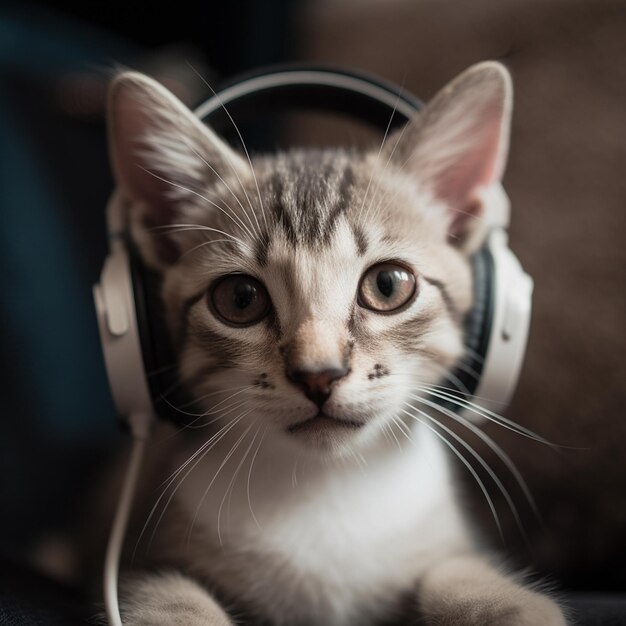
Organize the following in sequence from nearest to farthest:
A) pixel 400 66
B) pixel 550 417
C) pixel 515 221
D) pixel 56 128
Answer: pixel 550 417
pixel 515 221
pixel 56 128
pixel 400 66

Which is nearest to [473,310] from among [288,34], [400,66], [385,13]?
[400,66]

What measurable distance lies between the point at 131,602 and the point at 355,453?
0.32 m

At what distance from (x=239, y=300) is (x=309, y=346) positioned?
15 centimetres

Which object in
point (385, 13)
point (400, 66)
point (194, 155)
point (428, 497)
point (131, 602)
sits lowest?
point (131, 602)

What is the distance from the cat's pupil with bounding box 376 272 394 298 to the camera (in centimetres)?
73

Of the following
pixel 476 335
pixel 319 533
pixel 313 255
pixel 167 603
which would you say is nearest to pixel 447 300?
pixel 476 335

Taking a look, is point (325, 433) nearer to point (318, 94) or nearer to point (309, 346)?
point (309, 346)

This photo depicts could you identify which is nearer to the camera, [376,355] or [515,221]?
[376,355]

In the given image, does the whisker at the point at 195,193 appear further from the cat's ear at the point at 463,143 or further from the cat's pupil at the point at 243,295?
the cat's ear at the point at 463,143

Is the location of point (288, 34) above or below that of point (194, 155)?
above

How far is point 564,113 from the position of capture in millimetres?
1095

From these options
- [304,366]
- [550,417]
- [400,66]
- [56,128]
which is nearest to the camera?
[304,366]

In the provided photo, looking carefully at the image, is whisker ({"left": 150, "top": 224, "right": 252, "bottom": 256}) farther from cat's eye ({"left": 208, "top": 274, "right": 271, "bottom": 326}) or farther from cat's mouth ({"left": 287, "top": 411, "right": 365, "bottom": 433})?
cat's mouth ({"left": 287, "top": 411, "right": 365, "bottom": 433})

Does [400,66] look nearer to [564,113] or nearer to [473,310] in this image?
[564,113]
